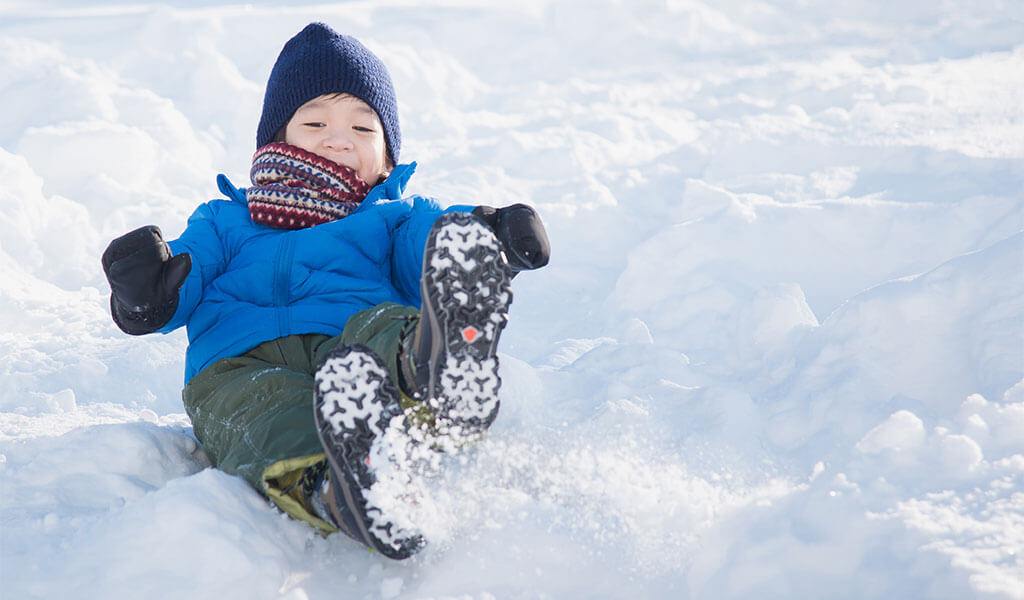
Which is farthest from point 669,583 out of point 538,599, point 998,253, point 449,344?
point 998,253

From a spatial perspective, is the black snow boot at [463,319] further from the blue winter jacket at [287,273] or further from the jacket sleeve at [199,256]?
the jacket sleeve at [199,256]

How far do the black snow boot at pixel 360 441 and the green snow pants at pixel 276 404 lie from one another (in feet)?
0.46

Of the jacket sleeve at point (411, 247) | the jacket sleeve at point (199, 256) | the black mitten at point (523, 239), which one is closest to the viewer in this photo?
the black mitten at point (523, 239)

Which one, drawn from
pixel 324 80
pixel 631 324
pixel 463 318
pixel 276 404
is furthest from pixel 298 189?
pixel 631 324

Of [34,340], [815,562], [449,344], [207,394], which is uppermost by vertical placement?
[449,344]

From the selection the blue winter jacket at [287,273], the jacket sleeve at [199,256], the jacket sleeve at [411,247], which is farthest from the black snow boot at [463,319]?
the jacket sleeve at [199,256]

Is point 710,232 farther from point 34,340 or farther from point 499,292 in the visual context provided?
point 34,340

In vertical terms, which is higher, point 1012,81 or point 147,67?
point 1012,81

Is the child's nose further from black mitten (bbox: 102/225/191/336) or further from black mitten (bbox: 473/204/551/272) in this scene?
black mitten (bbox: 473/204/551/272)

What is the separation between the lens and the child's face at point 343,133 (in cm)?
239

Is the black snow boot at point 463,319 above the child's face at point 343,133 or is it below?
below

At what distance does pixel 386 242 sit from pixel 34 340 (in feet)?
5.67

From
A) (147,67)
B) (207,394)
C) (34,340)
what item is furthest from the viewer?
(147,67)

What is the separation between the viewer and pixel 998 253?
7.11ft
